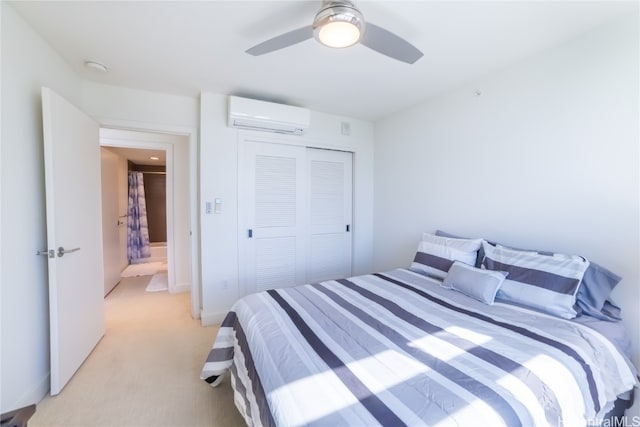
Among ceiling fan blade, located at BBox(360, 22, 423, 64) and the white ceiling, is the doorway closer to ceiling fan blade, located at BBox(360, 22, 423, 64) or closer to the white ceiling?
the white ceiling

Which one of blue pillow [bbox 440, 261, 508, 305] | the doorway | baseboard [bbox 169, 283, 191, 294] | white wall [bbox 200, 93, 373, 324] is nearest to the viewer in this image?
blue pillow [bbox 440, 261, 508, 305]

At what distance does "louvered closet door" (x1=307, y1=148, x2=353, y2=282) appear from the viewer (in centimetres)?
340

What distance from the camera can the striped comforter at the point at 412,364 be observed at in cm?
90

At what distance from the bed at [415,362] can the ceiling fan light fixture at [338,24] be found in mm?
1462

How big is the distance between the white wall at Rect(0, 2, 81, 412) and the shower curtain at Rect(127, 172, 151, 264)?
12.9 ft

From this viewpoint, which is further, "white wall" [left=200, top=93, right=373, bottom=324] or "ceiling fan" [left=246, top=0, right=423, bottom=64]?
"white wall" [left=200, top=93, right=373, bottom=324]

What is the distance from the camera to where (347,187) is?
3.64 meters

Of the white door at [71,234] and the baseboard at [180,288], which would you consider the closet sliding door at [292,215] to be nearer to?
the white door at [71,234]

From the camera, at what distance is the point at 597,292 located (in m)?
1.56

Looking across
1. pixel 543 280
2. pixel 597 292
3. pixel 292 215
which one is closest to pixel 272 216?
pixel 292 215

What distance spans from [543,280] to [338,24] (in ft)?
5.97

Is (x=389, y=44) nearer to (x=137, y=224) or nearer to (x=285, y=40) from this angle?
(x=285, y=40)

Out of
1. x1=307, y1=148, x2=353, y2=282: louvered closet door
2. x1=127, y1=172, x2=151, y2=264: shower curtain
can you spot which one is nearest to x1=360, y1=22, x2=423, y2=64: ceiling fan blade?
x1=307, y1=148, x2=353, y2=282: louvered closet door

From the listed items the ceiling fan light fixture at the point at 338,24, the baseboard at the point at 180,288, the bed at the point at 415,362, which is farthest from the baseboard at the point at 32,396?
the ceiling fan light fixture at the point at 338,24
